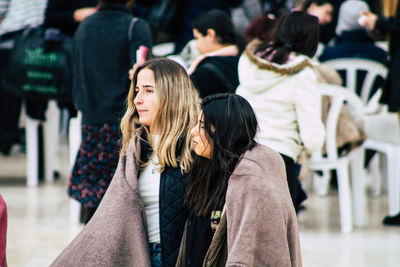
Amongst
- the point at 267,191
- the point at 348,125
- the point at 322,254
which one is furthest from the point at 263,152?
the point at 348,125

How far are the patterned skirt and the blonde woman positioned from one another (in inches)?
52.4

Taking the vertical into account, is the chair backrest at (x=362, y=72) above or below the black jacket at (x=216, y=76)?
below

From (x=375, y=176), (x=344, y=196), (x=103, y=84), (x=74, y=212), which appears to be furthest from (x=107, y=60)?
(x=375, y=176)

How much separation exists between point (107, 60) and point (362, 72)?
263 centimetres

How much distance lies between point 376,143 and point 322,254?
1.29 metres

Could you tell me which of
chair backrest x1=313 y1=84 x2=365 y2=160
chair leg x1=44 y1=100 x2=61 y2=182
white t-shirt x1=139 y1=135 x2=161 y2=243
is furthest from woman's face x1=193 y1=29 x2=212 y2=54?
chair leg x1=44 y1=100 x2=61 y2=182

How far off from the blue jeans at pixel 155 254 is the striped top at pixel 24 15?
10.6 feet

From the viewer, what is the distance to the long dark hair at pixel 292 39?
4.43 m

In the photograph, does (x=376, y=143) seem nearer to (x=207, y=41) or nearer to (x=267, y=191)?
(x=207, y=41)

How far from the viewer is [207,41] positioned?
15.0 ft

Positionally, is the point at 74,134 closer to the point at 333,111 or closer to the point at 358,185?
the point at 333,111

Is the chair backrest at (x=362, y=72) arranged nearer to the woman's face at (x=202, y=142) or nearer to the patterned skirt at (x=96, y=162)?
the patterned skirt at (x=96, y=162)

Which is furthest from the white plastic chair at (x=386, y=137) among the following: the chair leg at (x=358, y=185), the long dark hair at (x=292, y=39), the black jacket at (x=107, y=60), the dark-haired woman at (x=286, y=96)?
the black jacket at (x=107, y=60)

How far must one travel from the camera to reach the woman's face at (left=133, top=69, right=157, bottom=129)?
3.21m
